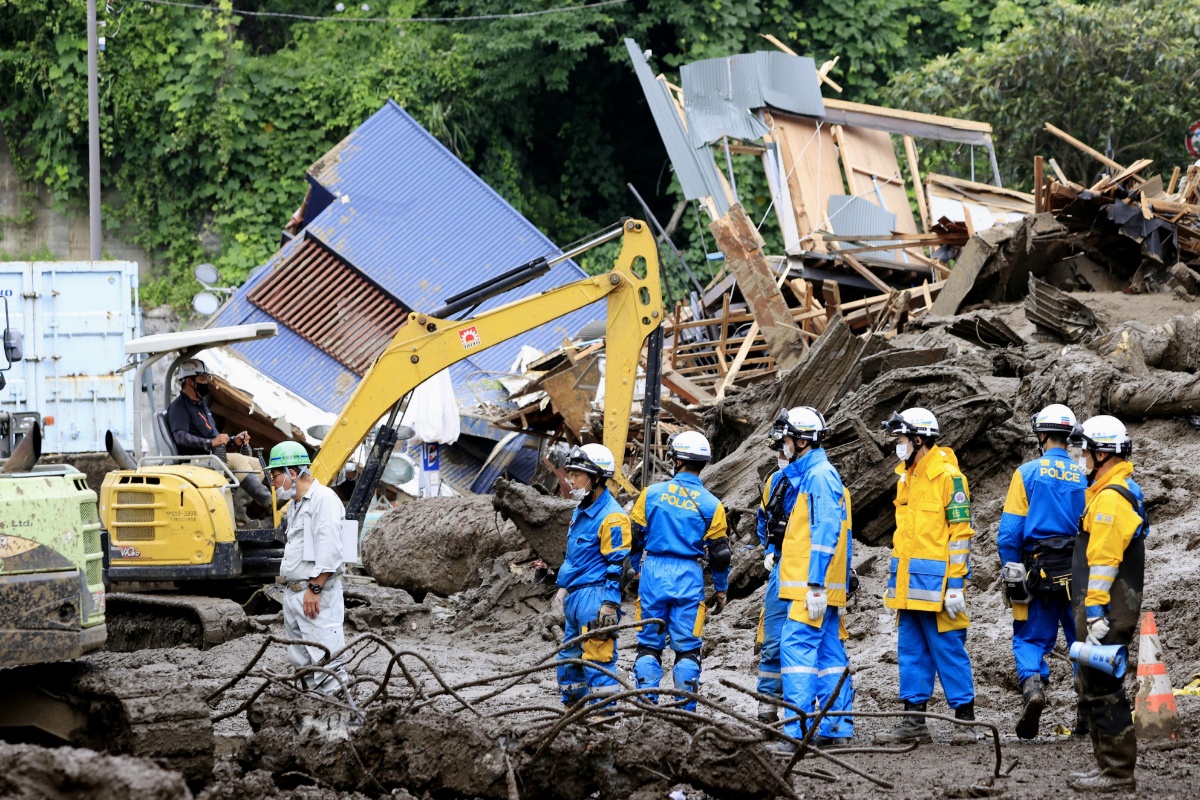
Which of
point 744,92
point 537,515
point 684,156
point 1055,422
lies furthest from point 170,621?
point 744,92

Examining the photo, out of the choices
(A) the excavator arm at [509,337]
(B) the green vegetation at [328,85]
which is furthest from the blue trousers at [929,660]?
(B) the green vegetation at [328,85]

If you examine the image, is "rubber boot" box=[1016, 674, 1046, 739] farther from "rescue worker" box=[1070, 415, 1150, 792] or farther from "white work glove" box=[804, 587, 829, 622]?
"white work glove" box=[804, 587, 829, 622]

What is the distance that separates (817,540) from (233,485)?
4801 mm

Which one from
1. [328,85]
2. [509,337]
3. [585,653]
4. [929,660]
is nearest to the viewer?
[929,660]

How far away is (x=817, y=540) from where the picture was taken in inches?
315

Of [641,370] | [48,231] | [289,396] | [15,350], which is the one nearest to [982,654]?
[15,350]

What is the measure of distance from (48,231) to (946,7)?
18.7 m

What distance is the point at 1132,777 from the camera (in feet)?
21.5

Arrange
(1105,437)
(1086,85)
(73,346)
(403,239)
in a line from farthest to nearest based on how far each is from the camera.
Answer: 1. (403,239)
2. (1086,85)
3. (73,346)
4. (1105,437)

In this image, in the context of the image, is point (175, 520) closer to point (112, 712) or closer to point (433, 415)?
point (112, 712)

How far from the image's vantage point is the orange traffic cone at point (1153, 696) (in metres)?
7.42

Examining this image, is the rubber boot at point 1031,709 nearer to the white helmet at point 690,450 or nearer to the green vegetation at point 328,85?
the white helmet at point 690,450

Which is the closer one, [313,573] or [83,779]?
[83,779]

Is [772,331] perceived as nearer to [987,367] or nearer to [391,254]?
[987,367]
